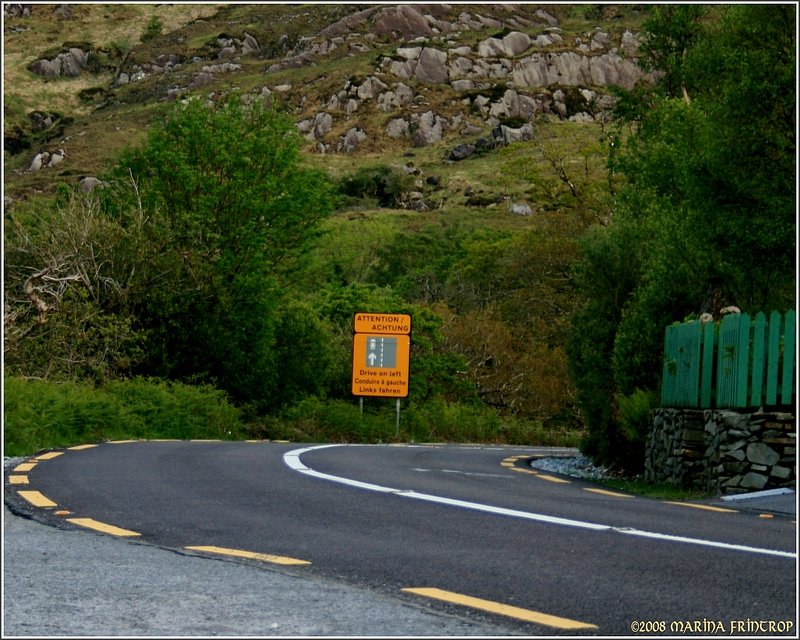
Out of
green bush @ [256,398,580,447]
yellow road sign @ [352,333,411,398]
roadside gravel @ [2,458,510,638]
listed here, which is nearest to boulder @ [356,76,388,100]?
green bush @ [256,398,580,447]

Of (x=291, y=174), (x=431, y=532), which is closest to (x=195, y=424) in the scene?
(x=291, y=174)

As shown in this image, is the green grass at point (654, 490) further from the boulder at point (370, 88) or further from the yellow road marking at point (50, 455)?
the boulder at point (370, 88)

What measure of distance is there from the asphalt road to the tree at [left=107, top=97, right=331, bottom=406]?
2029 cm

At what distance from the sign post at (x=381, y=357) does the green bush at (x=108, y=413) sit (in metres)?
8.94

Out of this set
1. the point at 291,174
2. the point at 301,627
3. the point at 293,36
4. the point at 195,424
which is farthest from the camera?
the point at 293,36

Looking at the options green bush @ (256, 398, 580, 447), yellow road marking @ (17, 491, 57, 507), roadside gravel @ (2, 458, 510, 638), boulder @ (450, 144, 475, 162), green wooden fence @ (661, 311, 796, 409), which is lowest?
green bush @ (256, 398, 580, 447)

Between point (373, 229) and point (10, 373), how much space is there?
84.3 meters

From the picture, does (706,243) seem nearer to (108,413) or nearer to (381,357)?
(108,413)

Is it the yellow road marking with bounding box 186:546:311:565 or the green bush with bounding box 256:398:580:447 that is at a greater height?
the yellow road marking with bounding box 186:546:311:565

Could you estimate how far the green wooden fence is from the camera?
50.1ft

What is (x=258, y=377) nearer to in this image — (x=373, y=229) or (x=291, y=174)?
(x=291, y=174)

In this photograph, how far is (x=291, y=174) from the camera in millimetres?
41500

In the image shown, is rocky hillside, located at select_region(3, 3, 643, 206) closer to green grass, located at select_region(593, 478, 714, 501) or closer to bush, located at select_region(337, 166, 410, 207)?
bush, located at select_region(337, 166, 410, 207)

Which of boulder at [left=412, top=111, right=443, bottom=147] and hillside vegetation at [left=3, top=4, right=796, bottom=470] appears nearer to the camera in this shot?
hillside vegetation at [left=3, top=4, right=796, bottom=470]
